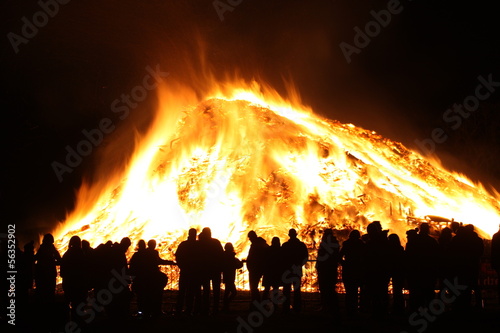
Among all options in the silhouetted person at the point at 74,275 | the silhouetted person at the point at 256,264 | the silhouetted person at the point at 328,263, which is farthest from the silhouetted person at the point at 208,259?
the silhouetted person at the point at 74,275

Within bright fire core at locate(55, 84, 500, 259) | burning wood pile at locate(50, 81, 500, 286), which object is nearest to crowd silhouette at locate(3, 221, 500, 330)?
burning wood pile at locate(50, 81, 500, 286)

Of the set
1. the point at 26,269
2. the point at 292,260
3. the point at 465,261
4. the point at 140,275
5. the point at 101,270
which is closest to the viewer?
the point at 101,270

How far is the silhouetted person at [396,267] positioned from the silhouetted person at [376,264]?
0.36 m

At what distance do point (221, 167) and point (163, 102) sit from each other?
8.50 metres

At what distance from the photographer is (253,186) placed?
2092cm

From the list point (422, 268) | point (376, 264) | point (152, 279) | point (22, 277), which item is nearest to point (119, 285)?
point (152, 279)

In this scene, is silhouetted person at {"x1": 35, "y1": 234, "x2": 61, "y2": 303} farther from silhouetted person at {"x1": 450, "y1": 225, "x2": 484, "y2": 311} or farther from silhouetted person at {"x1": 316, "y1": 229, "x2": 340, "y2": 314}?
silhouetted person at {"x1": 450, "y1": 225, "x2": 484, "y2": 311}

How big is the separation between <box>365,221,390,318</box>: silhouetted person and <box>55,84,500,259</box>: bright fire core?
6.34 m

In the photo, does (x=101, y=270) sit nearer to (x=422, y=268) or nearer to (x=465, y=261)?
(x=422, y=268)

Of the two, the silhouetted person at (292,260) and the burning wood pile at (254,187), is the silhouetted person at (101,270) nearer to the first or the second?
the silhouetted person at (292,260)

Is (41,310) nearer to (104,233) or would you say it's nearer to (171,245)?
(171,245)

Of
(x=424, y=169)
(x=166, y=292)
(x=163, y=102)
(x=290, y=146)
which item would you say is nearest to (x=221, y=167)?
(x=290, y=146)

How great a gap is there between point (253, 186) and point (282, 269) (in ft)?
28.8

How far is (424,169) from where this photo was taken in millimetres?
27062
